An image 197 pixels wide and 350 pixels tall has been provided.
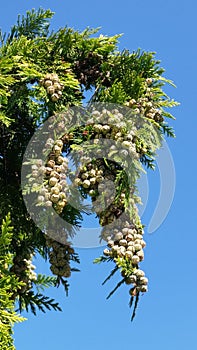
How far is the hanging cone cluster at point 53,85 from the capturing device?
2.81 meters

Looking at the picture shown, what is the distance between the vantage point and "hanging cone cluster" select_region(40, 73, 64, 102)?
2.81m

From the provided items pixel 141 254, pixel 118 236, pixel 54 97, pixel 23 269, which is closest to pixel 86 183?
pixel 118 236

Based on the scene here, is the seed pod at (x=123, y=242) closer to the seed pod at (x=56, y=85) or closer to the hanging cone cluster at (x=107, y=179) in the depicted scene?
the hanging cone cluster at (x=107, y=179)

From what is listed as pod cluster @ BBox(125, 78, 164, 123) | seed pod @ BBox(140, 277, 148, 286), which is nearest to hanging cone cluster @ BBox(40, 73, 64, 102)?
pod cluster @ BBox(125, 78, 164, 123)

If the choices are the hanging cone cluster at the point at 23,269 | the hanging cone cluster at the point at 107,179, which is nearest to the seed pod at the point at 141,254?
the hanging cone cluster at the point at 107,179

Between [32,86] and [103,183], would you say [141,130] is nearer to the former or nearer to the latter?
[103,183]

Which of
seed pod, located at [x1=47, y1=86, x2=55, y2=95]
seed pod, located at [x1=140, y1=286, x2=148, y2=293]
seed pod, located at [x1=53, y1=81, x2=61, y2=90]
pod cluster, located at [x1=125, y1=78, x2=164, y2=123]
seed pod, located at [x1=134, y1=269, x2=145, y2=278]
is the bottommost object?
seed pod, located at [x1=140, y1=286, x2=148, y2=293]

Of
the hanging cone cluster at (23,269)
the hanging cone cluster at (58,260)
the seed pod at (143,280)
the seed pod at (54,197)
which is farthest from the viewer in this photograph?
the hanging cone cluster at (23,269)

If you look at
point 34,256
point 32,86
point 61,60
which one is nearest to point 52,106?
point 32,86

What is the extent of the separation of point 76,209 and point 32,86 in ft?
1.83

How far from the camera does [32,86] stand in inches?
113

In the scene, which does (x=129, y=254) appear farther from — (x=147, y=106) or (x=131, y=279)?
(x=147, y=106)

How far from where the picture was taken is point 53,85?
284cm

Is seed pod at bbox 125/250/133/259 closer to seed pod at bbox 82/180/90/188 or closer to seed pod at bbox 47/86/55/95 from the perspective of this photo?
seed pod at bbox 82/180/90/188
